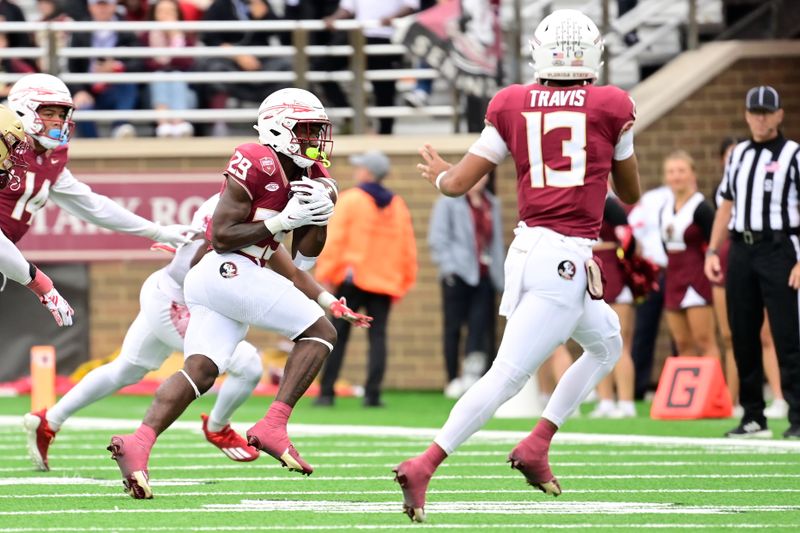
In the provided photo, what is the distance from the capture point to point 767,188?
1052 cm

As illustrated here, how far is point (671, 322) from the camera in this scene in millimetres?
13164

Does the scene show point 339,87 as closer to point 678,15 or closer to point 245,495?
point 678,15

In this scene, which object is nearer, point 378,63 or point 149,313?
point 149,313

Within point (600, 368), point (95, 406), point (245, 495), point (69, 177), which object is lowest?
point (95, 406)

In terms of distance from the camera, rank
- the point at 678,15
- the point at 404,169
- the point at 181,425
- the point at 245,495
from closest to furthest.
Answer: the point at 245,495
the point at 181,425
the point at 404,169
the point at 678,15

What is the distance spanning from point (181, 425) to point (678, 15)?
7574mm

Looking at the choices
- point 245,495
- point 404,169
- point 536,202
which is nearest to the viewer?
point 536,202

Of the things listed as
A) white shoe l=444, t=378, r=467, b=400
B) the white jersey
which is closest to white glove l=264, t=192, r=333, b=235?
the white jersey

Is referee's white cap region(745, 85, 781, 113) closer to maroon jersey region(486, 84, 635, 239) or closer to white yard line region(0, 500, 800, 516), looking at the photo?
maroon jersey region(486, 84, 635, 239)

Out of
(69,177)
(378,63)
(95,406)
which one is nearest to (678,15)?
(378,63)

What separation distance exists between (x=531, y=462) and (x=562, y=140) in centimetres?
127

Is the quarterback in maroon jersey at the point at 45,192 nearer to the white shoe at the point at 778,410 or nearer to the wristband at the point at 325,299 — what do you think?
the wristband at the point at 325,299

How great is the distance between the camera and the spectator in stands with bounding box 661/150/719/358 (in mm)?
12820

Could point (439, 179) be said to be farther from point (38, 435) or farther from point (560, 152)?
point (38, 435)
